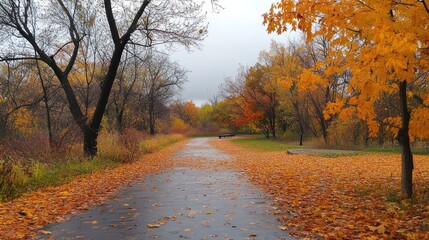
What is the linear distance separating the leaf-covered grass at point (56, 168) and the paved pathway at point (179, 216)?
2.51 meters

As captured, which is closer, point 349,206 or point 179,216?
point 179,216

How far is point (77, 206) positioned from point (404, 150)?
6810mm

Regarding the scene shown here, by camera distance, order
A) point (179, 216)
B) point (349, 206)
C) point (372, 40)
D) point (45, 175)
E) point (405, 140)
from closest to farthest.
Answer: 1. point (372, 40)
2. point (179, 216)
3. point (349, 206)
4. point (405, 140)
5. point (45, 175)

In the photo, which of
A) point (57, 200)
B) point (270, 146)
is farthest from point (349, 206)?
point (270, 146)

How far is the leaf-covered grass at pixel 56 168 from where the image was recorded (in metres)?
9.24

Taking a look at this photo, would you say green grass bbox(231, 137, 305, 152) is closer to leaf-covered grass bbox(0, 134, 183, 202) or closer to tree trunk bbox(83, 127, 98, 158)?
leaf-covered grass bbox(0, 134, 183, 202)

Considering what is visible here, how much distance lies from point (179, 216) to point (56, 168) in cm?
783

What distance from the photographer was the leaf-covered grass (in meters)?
9.24

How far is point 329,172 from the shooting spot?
13.1 metres

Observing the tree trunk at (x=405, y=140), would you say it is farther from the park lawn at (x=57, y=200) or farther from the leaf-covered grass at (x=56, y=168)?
the leaf-covered grass at (x=56, y=168)

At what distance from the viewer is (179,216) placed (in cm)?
675

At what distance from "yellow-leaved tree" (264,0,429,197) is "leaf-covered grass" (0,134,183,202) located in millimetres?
7214

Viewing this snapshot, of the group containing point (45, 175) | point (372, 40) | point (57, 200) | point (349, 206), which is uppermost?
point (372, 40)

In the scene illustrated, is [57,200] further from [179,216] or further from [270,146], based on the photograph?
[270,146]
